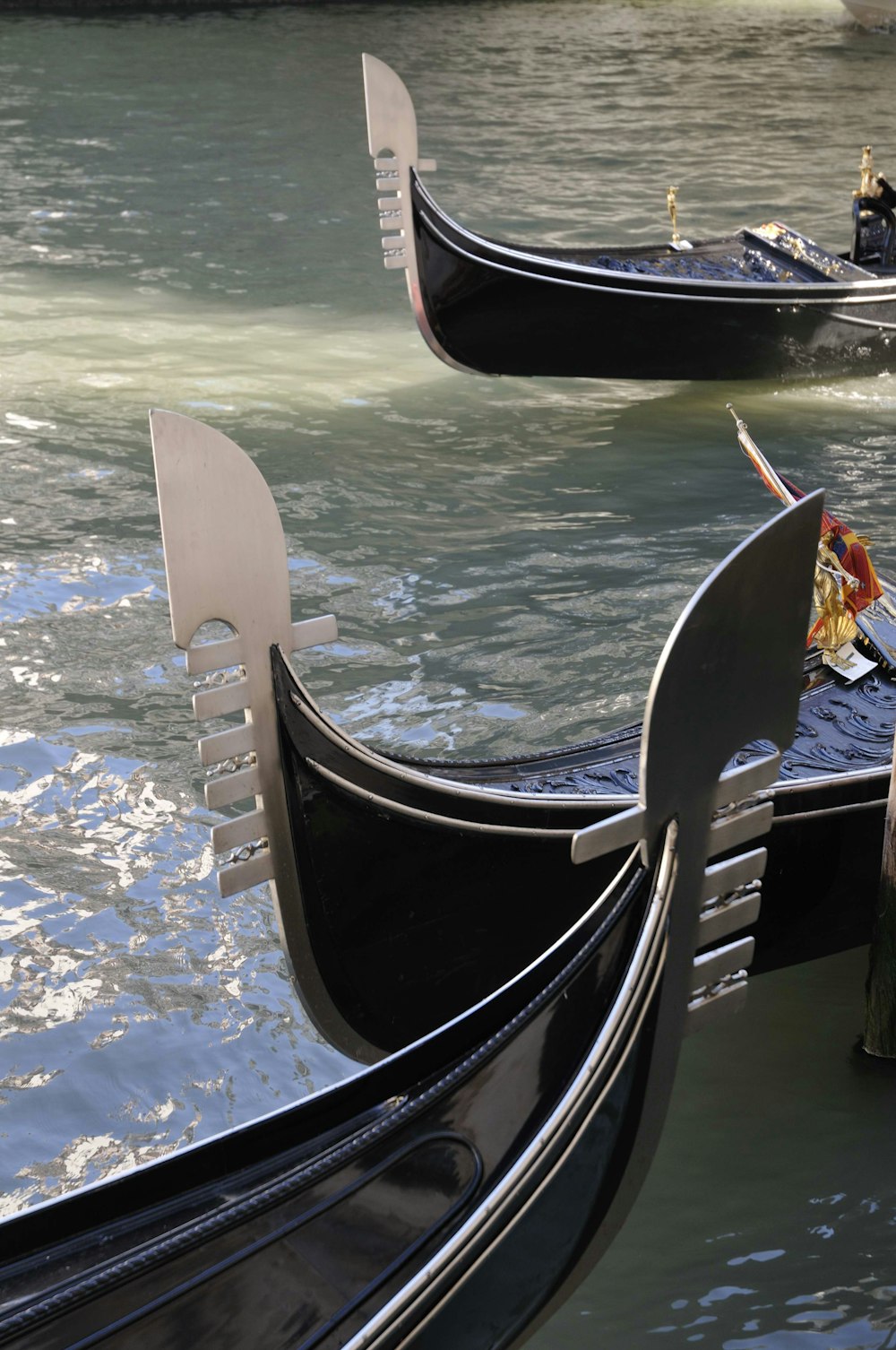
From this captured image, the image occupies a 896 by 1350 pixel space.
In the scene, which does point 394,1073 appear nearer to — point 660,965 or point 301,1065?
point 660,965

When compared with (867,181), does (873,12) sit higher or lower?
higher

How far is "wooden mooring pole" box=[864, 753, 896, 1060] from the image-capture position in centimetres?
200

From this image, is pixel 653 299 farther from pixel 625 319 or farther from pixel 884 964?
pixel 884 964

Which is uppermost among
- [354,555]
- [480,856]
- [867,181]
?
[867,181]

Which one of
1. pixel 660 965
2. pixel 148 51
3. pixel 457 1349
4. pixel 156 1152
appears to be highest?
pixel 148 51

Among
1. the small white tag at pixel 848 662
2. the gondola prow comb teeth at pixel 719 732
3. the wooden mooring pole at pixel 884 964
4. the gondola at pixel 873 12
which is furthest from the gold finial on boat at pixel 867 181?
the gondola at pixel 873 12

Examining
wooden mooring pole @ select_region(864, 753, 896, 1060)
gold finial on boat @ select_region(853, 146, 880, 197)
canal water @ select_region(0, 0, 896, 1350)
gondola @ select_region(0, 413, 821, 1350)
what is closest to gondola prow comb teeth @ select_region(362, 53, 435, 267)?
canal water @ select_region(0, 0, 896, 1350)

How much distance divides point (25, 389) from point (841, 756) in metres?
3.53

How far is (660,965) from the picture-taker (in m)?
1.41

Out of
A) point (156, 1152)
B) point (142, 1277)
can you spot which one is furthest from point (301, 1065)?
point (142, 1277)

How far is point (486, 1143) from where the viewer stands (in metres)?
1.35

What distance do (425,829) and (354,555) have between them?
80.9 inches

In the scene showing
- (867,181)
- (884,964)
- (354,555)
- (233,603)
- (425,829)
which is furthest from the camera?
(867,181)

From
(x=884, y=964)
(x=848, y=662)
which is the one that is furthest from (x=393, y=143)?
(x=884, y=964)
